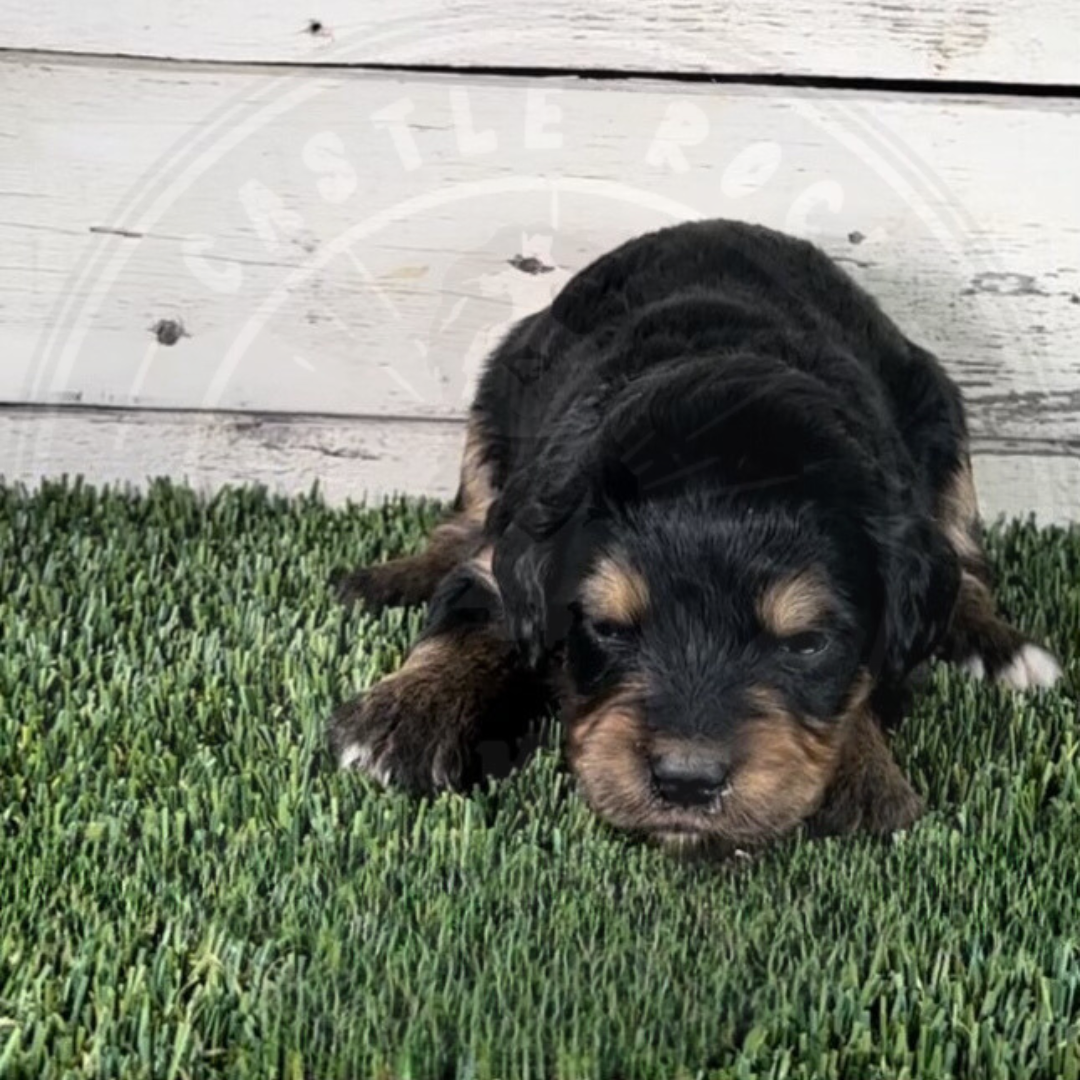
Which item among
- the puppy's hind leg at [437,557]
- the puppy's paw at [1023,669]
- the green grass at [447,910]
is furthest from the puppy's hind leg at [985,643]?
the puppy's hind leg at [437,557]

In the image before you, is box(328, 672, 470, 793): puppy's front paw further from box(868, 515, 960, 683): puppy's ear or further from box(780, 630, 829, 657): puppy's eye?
box(868, 515, 960, 683): puppy's ear

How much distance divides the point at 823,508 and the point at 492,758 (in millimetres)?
617

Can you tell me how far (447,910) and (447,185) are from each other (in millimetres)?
2307

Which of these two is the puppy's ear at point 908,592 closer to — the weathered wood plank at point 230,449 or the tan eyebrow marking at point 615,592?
the tan eyebrow marking at point 615,592

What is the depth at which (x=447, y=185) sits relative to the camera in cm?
399

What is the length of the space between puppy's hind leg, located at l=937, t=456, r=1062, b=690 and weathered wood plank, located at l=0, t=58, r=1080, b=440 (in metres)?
0.80

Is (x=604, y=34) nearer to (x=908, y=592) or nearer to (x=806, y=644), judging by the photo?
(x=908, y=592)

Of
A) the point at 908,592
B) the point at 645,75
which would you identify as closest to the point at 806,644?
the point at 908,592

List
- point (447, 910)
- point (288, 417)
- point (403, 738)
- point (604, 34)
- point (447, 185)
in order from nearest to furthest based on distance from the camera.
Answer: point (447, 910) → point (403, 738) → point (604, 34) → point (447, 185) → point (288, 417)

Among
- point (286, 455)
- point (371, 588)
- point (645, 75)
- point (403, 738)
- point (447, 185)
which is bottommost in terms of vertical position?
point (286, 455)

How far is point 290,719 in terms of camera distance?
268cm

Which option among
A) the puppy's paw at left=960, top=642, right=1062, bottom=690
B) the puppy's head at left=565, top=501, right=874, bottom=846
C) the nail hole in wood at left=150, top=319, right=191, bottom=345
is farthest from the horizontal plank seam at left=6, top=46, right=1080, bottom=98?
the puppy's head at left=565, top=501, right=874, bottom=846

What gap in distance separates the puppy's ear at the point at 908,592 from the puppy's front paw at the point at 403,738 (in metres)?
0.64

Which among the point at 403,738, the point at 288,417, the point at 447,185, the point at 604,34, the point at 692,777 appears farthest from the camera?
the point at 288,417
